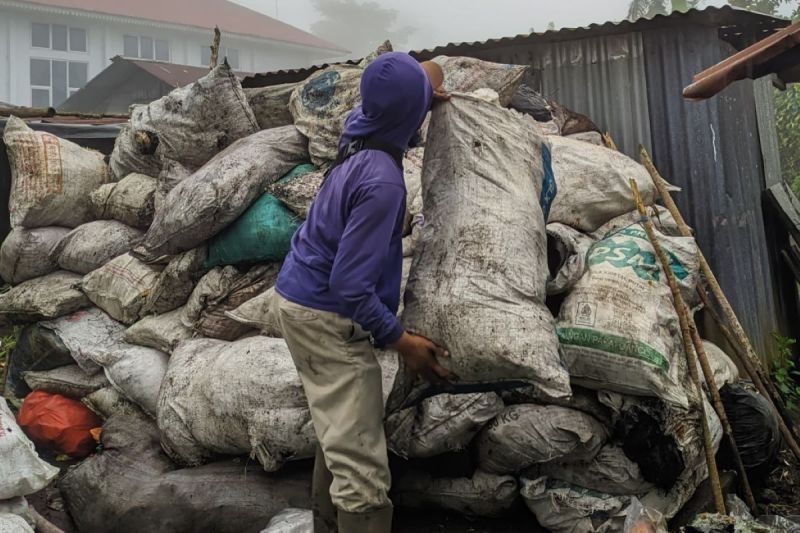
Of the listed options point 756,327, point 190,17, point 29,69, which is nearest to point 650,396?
point 756,327

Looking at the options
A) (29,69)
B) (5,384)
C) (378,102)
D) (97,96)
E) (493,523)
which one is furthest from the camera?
(29,69)

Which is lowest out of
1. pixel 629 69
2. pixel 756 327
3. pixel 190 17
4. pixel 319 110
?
pixel 756 327

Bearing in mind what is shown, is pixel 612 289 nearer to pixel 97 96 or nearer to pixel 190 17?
pixel 97 96

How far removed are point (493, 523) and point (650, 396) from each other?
0.86m

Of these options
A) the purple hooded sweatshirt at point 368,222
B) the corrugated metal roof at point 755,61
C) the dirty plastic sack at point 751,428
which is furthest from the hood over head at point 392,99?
the dirty plastic sack at point 751,428

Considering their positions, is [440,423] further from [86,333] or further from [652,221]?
[86,333]

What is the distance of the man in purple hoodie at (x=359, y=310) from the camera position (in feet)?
6.21

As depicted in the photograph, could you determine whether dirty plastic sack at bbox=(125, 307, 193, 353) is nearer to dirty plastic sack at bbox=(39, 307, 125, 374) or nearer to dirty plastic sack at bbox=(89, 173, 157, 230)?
dirty plastic sack at bbox=(39, 307, 125, 374)

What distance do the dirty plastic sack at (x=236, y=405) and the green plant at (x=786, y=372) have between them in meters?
3.09

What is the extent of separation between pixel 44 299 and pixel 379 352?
7.99 ft

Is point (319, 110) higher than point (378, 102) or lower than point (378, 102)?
higher

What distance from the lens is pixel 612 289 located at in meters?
2.48

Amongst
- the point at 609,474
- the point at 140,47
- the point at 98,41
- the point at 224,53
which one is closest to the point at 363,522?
the point at 609,474

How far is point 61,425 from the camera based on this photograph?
11.2 ft
